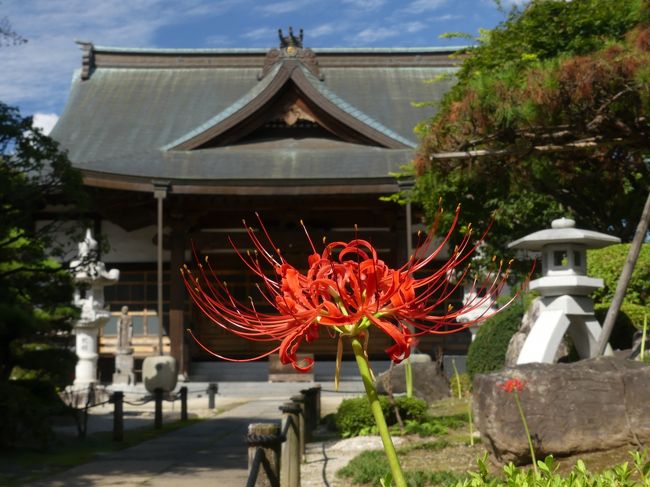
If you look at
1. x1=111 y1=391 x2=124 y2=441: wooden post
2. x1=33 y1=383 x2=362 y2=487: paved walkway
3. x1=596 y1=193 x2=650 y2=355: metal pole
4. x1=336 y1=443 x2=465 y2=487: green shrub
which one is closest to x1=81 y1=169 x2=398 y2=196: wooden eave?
x1=33 y1=383 x2=362 y2=487: paved walkway

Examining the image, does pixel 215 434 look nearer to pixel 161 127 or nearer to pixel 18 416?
pixel 18 416

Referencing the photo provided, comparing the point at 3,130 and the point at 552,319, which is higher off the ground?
the point at 3,130

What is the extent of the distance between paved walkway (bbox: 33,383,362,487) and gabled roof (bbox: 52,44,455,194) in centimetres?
573

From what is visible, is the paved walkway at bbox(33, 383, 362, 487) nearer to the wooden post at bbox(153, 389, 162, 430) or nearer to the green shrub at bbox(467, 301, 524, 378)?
the wooden post at bbox(153, 389, 162, 430)

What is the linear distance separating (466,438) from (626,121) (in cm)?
335

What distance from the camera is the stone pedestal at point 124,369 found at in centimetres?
1838

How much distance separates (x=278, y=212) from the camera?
19844 millimetres

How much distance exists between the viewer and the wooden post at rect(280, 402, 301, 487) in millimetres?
5633

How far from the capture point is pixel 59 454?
9406 mm

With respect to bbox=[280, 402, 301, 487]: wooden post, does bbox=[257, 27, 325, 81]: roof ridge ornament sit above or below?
above

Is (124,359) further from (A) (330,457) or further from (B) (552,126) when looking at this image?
(B) (552,126)

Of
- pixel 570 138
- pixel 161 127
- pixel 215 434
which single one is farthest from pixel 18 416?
pixel 161 127

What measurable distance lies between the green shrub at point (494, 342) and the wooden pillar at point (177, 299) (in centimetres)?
825

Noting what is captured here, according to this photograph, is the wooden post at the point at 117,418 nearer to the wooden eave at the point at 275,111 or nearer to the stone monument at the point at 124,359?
the stone monument at the point at 124,359
